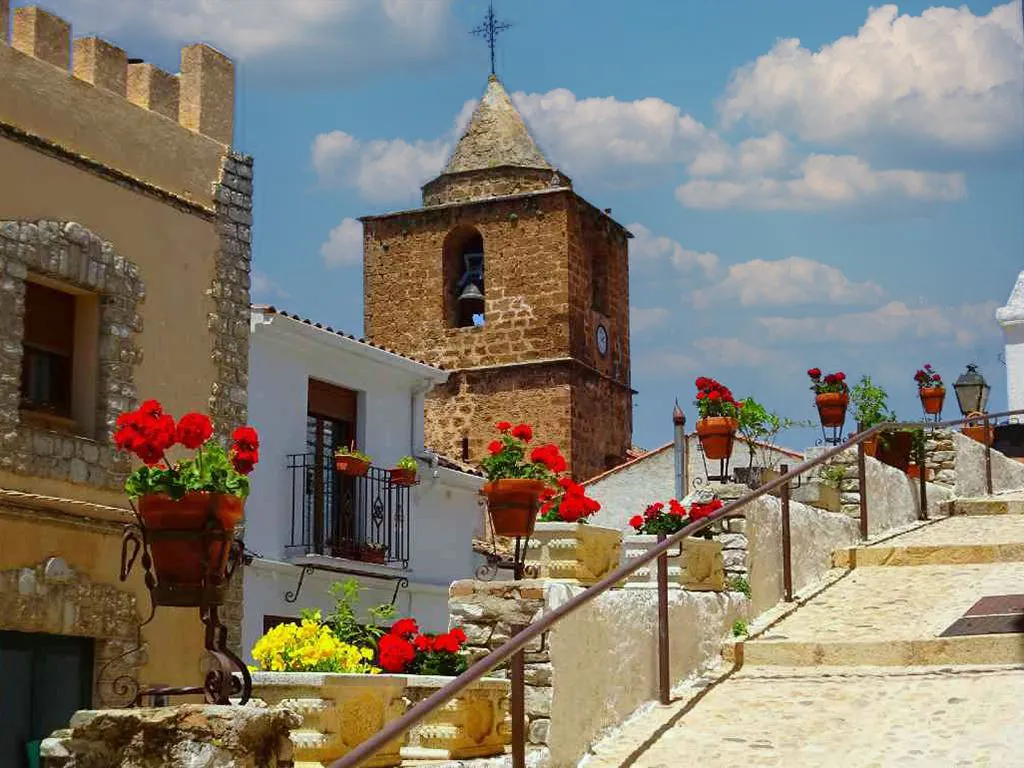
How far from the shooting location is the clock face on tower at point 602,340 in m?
36.8

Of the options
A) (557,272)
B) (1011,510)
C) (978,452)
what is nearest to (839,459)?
(1011,510)

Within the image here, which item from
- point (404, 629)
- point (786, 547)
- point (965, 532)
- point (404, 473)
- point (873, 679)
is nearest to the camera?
point (873, 679)

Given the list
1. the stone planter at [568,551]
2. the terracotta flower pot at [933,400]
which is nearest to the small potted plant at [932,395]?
the terracotta flower pot at [933,400]

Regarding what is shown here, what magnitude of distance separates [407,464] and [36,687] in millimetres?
9091

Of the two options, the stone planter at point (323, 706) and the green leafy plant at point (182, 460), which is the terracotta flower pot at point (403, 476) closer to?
the stone planter at point (323, 706)

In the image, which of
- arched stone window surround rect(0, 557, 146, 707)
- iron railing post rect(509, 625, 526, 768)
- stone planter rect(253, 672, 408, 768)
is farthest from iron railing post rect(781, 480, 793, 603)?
arched stone window surround rect(0, 557, 146, 707)

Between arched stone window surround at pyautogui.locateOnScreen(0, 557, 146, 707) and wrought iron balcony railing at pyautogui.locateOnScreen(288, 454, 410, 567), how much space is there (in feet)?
17.9

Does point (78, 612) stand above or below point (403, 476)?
below

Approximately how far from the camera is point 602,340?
1460 inches

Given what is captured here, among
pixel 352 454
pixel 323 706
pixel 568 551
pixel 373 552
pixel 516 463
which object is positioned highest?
pixel 352 454

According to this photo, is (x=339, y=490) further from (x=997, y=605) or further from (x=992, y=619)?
(x=992, y=619)

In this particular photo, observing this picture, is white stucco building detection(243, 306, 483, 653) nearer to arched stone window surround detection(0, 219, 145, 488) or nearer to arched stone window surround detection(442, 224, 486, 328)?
arched stone window surround detection(0, 219, 145, 488)

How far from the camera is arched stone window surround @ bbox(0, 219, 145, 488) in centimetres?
1336

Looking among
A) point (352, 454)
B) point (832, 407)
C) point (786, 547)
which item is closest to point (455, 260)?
point (352, 454)
